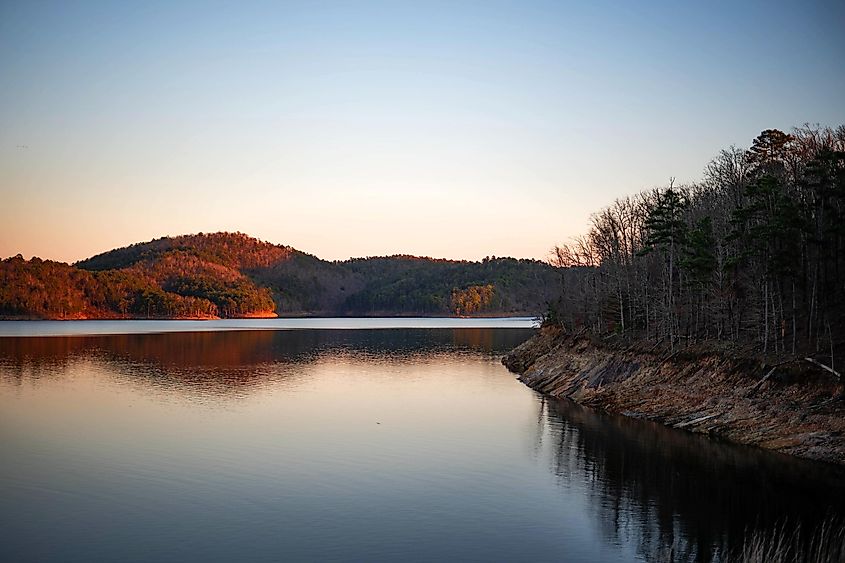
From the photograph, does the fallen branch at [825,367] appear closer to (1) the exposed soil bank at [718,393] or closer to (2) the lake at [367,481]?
(1) the exposed soil bank at [718,393]

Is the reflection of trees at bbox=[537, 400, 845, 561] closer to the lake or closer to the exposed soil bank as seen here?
the lake

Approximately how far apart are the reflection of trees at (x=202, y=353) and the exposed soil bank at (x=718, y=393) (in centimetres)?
3246

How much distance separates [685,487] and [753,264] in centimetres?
2468

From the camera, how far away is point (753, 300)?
Result: 4841 centimetres

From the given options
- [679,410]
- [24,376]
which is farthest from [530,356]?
[24,376]

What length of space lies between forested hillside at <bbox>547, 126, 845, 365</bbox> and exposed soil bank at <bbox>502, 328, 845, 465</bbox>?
2147 mm

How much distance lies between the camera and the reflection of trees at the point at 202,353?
72812mm

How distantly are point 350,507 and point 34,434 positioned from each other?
24769 mm

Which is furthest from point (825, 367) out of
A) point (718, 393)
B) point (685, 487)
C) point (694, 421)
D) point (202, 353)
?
point (202, 353)

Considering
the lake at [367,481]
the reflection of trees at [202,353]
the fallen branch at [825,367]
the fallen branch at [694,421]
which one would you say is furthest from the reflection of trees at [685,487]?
the reflection of trees at [202,353]

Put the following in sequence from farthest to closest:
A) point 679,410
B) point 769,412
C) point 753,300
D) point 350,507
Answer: point 753,300, point 679,410, point 769,412, point 350,507

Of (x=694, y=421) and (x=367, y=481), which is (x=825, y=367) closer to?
(x=694, y=421)

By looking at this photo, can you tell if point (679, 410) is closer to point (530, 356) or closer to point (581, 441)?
point (581, 441)

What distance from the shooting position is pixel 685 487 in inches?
1208
